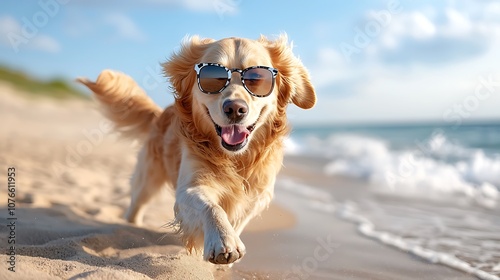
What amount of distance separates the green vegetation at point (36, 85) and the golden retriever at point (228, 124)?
99.5 feet

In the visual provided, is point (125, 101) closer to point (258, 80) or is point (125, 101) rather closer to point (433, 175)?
point (258, 80)

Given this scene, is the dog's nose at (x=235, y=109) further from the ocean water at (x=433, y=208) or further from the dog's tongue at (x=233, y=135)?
the ocean water at (x=433, y=208)

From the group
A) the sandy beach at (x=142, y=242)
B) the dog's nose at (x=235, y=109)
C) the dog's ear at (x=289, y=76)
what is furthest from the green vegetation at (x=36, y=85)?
the dog's nose at (x=235, y=109)

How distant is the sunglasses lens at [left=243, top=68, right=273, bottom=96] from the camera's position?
3.28 m

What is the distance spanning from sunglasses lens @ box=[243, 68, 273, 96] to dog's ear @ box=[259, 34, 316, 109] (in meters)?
0.26

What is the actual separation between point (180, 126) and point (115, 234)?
934 millimetres

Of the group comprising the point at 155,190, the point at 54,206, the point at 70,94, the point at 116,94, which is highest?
the point at 70,94

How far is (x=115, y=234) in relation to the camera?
3.65 meters

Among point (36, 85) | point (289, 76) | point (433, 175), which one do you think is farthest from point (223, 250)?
point (36, 85)

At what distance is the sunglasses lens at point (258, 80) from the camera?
3.28 meters

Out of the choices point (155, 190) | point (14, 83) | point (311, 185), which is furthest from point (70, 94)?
point (155, 190)

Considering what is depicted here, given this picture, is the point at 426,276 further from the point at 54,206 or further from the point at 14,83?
the point at 14,83

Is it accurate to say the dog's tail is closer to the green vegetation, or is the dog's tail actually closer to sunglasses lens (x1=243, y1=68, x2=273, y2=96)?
sunglasses lens (x1=243, y1=68, x2=273, y2=96)

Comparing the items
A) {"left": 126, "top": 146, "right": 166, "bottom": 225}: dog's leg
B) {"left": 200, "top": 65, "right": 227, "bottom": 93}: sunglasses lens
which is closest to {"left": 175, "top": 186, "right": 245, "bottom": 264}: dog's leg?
{"left": 200, "top": 65, "right": 227, "bottom": 93}: sunglasses lens
